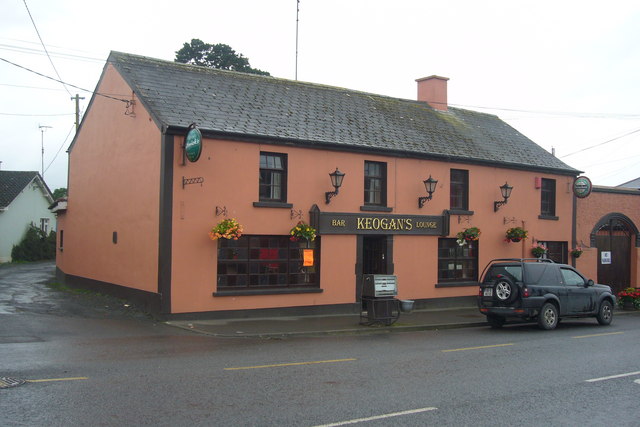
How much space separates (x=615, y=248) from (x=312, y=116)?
1536cm

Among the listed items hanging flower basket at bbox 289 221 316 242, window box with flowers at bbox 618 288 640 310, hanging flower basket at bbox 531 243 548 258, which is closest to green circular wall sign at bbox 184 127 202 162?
hanging flower basket at bbox 289 221 316 242

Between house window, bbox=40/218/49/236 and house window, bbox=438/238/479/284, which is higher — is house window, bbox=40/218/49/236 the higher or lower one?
the higher one

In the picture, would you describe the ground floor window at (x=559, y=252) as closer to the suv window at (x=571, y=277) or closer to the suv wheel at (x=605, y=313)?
the suv wheel at (x=605, y=313)

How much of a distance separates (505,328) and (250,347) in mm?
7678

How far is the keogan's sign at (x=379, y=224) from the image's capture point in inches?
697

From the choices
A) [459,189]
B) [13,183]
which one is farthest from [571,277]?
[13,183]

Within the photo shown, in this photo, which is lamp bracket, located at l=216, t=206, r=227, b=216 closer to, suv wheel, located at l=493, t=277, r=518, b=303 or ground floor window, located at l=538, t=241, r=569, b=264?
suv wheel, located at l=493, t=277, r=518, b=303

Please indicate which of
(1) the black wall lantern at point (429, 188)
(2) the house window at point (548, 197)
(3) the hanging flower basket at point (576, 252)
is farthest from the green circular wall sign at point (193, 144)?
(3) the hanging flower basket at point (576, 252)

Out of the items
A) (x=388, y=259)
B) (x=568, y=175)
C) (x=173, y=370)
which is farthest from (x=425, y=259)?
(x=173, y=370)

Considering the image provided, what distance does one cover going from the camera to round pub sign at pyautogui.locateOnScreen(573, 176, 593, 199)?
76.0ft

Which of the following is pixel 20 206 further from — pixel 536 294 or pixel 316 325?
pixel 536 294

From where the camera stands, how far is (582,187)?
23219mm

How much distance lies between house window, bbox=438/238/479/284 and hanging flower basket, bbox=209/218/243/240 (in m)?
8.04

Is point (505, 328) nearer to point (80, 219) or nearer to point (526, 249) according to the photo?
point (526, 249)
